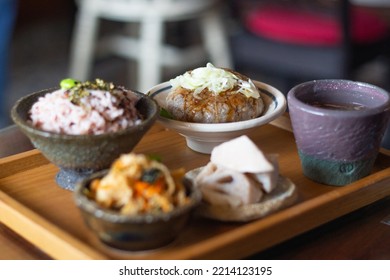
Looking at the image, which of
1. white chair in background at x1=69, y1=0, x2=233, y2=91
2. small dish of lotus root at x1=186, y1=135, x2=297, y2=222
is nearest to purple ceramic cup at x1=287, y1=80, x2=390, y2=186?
small dish of lotus root at x1=186, y1=135, x2=297, y2=222

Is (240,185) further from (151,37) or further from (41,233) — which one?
(151,37)

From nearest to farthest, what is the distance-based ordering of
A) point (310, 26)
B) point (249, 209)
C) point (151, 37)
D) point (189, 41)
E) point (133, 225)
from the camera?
point (133, 225) → point (249, 209) → point (310, 26) → point (151, 37) → point (189, 41)

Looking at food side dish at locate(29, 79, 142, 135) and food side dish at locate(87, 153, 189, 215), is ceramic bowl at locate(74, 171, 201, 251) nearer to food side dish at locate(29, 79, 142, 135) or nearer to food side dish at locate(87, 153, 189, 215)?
food side dish at locate(87, 153, 189, 215)

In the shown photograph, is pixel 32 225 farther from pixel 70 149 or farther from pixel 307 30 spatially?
pixel 307 30

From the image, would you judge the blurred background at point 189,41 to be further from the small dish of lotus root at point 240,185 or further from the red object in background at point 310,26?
the small dish of lotus root at point 240,185

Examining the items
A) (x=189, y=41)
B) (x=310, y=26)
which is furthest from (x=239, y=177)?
(x=189, y=41)
